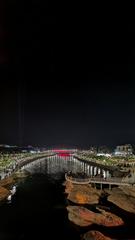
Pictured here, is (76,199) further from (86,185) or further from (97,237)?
(97,237)

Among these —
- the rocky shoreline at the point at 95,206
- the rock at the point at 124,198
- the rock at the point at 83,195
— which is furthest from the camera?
the rock at the point at 83,195

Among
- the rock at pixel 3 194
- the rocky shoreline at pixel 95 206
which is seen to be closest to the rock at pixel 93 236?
the rocky shoreline at pixel 95 206

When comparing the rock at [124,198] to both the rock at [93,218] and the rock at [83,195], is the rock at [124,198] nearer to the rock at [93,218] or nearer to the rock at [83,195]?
the rock at [83,195]

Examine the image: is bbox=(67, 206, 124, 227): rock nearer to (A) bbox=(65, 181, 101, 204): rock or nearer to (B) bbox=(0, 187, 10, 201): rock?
(A) bbox=(65, 181, 101, 204): rock

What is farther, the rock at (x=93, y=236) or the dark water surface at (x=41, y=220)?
the dark water surface at (x=41, y=220)

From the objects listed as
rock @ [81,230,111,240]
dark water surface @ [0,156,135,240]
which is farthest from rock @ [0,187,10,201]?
rock @ [81,230,111,240]

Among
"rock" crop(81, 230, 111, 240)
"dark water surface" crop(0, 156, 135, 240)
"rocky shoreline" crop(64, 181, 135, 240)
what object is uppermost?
"rocky shoreline" crop(64, 181, 135, 240)

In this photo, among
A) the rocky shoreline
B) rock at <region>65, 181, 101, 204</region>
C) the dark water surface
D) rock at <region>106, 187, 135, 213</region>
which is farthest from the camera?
rock at <region>65, 181, 101, 204</region>

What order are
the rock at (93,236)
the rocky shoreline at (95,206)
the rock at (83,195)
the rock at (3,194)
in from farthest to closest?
the rock at (3,194) → the rock at (83,195) → the rocky shoreline at (95,206) → the rock at (93,236)
